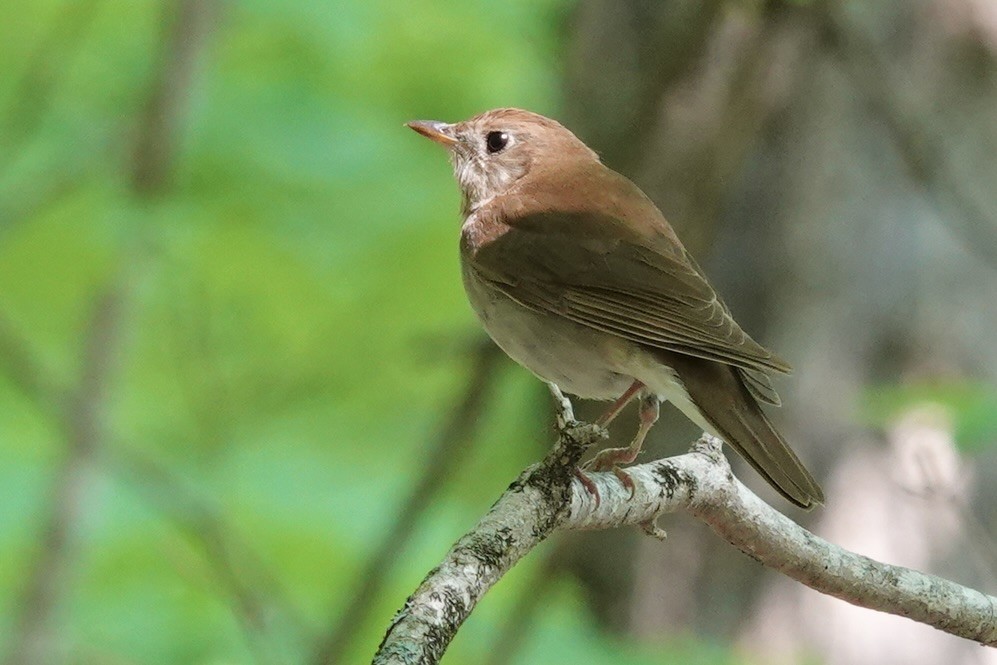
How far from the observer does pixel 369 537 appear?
5676 mm

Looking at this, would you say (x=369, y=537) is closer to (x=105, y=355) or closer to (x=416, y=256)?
(x=105, y=355)

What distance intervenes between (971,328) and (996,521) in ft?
3.30

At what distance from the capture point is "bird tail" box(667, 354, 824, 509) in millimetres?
3443

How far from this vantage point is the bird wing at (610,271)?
12.7ft

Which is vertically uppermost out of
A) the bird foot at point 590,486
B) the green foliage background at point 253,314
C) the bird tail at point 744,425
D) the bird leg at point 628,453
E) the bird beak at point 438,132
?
the bird beak at point 438,132

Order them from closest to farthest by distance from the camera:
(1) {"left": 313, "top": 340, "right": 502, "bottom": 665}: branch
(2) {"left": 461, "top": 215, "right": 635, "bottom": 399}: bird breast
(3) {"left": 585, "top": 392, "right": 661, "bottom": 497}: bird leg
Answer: (3) {"left": 585, "top": 392, "right": 661, "bottom": 497}: bird leg < (2) {"left": 461, "top": 215, "right": 635, "bottom": 399}: bird breast < (1) {"left": 313, "top": 340, "right": 502, "bottom": 665}: branch

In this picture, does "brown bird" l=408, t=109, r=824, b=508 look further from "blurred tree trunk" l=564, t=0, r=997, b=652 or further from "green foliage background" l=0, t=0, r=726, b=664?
"blurred tree trunk" l=564, t=0, r=997, b=652

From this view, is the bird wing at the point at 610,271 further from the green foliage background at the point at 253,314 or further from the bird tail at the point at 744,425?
the green foliage background at the point at 253,314

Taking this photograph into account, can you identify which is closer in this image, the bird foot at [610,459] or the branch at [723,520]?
the branch at [723,520]

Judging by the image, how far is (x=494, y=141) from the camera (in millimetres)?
5043

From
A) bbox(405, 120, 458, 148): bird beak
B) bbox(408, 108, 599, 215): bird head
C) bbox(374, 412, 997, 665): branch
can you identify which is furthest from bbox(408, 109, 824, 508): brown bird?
bbox(405, 120, 458, 148): bird beak

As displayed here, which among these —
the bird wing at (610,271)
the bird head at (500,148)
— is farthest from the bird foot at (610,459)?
the bird head at (500,148)

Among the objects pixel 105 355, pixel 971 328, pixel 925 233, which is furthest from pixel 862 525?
pixel 105 355

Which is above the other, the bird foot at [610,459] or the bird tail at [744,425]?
the bird tail at [744,425]
